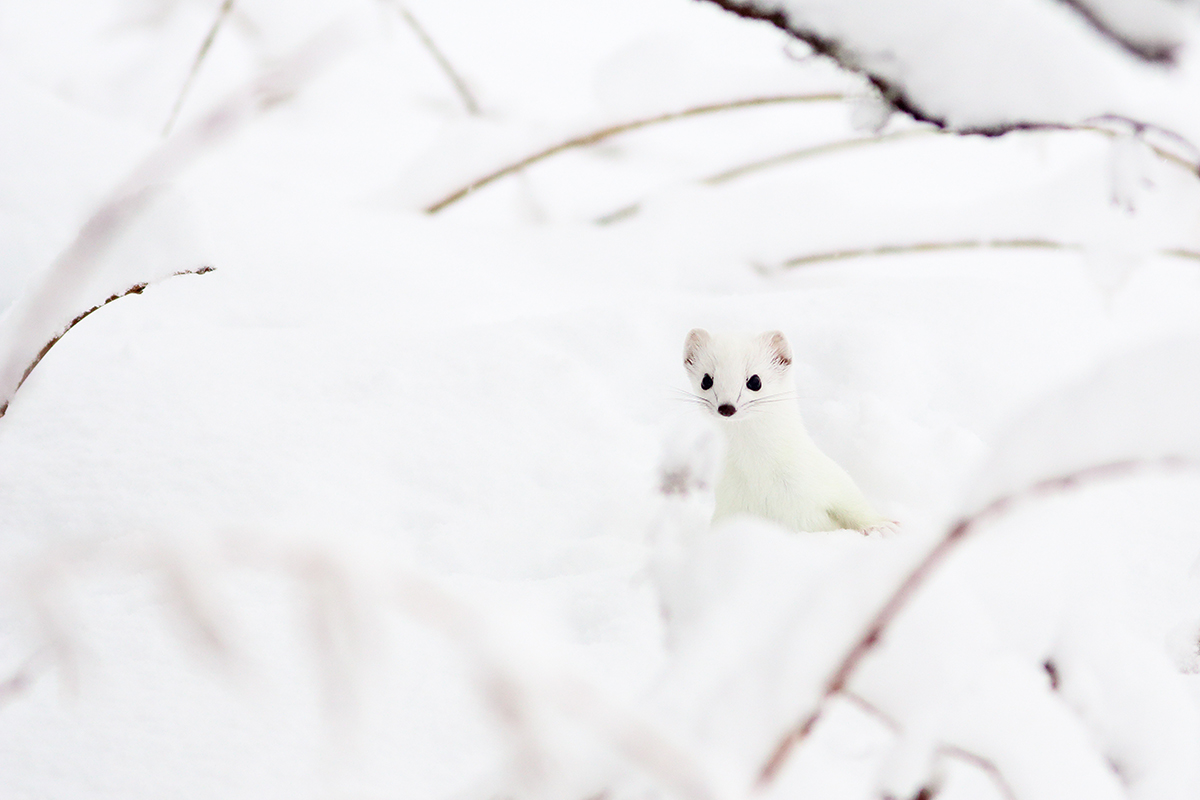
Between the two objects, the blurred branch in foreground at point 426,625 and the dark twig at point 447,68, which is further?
the dark twig at point 447,68

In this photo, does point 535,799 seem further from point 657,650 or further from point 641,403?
point 641,403

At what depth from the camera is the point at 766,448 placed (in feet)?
2.91

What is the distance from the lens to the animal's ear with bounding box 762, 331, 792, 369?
86 centimetres

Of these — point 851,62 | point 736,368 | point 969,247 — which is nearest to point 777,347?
point 736,368

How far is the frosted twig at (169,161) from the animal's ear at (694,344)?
629mm

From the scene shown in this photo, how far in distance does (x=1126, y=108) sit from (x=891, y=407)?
2.05 feet

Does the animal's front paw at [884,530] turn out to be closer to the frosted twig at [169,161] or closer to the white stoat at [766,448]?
the white stoat at [766,448]

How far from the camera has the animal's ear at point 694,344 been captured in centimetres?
86

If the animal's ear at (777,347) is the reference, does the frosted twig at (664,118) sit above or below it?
above

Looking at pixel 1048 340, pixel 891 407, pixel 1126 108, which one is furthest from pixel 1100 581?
pixel 1048 340

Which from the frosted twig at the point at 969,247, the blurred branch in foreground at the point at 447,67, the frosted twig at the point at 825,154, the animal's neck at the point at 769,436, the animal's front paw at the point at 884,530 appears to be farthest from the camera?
the animal's neck at the point at 769,436

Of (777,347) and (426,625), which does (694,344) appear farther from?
(426,625)

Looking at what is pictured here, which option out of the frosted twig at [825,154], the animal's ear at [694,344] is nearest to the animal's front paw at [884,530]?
the animal's ear at [694,344]

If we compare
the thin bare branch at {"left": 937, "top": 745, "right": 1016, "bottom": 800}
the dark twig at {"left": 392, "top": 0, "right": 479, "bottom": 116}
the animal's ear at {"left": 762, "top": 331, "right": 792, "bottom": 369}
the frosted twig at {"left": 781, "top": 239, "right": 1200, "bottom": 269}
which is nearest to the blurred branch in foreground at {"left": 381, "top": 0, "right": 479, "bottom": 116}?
the dark twig at {"left": 392, "top": 0, "right": 479, "bottom": 116}
